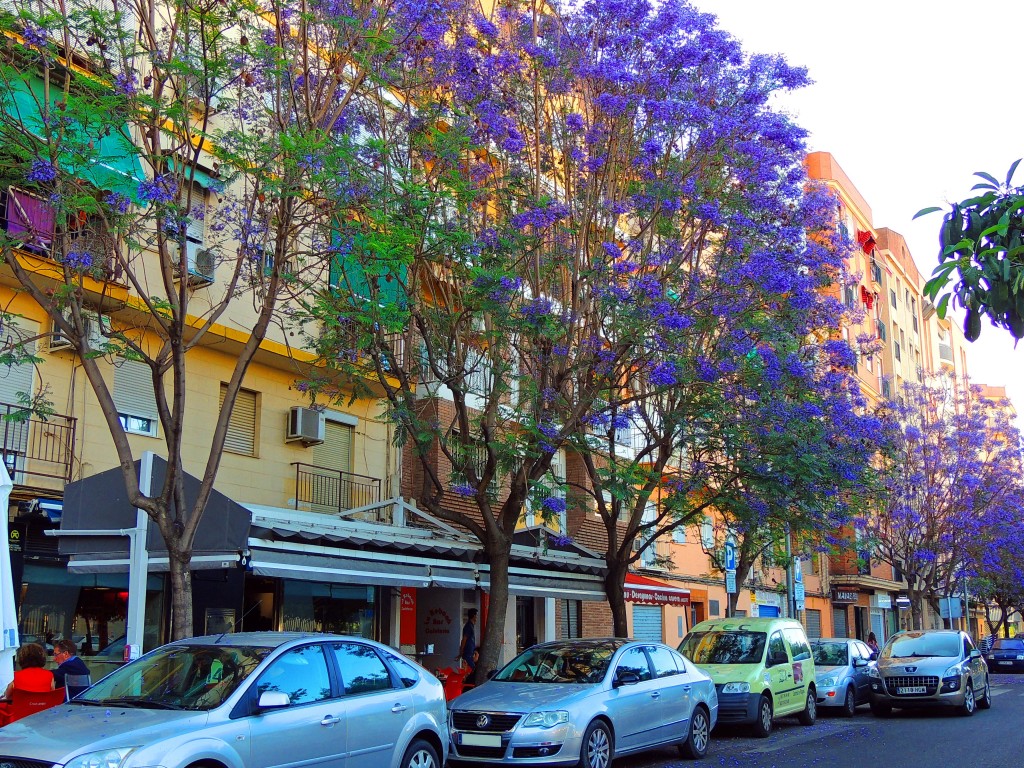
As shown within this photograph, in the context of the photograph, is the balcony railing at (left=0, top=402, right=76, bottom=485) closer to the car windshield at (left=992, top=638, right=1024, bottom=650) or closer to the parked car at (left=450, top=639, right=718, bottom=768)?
the parked car at (left=450, top=639, right=718, bottom=768)

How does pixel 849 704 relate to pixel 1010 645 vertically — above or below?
above

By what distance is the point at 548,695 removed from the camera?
37.9 ft

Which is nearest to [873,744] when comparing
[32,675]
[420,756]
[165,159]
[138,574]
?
[420,756]

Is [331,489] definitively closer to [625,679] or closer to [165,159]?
[625,679]

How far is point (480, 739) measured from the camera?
11.1 m

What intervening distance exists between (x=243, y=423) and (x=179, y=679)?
422 inches

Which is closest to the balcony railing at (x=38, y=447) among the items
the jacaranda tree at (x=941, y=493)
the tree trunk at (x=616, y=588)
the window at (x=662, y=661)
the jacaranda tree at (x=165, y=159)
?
the jacaranda tree at (x=165, y=159)

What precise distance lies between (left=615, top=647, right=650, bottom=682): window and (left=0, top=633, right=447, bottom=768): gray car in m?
3.30

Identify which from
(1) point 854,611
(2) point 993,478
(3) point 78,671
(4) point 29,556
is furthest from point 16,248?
(1) point 854,611

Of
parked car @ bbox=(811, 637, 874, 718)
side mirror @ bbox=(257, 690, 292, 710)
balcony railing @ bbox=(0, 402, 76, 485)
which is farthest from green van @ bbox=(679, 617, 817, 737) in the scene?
balcony railing @ bbox=(0, 402, 76, 485)

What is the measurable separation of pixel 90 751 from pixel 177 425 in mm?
4389

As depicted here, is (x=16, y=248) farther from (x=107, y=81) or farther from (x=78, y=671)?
(x=78, y=671)

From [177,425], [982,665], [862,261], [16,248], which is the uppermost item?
[862,261]

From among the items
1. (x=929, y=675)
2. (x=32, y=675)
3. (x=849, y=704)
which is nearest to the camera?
(x=32, y=675)
